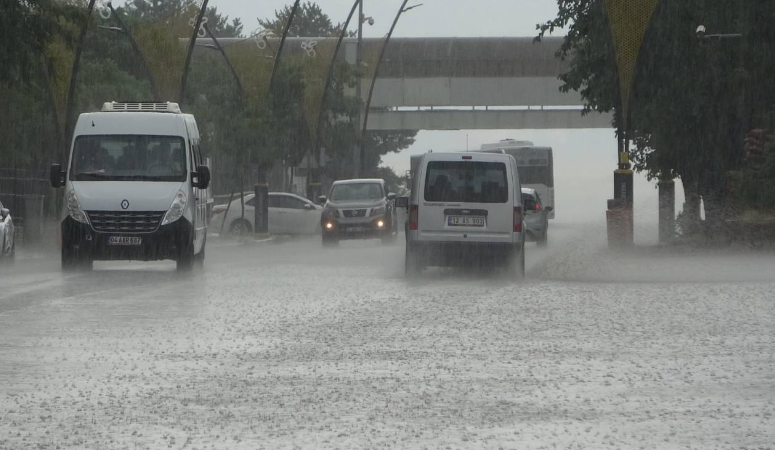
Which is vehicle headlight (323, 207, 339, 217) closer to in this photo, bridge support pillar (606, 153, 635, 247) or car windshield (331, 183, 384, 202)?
car windshield (331, 183, 384, 202)

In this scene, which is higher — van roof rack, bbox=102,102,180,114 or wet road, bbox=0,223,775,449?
van roof rack, bbox=102,102,180,114

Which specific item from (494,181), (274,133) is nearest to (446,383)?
(494,181)

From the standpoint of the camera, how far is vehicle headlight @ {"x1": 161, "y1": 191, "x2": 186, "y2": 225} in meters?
23.7

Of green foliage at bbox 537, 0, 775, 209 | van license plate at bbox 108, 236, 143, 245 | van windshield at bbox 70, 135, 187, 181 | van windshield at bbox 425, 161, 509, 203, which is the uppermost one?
green foliage at bbox 537, 0, 775, 209

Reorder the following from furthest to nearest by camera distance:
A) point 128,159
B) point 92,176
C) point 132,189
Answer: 1. point 128,159
2. point 92,176
3. point 132,189

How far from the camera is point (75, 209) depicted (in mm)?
23625

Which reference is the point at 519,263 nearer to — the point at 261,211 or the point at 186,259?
the point at 186,259

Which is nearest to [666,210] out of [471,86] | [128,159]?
[128,159]

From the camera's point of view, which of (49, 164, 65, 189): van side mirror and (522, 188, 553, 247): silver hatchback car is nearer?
(49, 164, 65, 189): van side mirror

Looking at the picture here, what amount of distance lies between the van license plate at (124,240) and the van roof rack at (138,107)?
8.99 feet

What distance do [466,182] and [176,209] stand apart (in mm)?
4268

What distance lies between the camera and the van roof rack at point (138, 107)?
25531 millimetres

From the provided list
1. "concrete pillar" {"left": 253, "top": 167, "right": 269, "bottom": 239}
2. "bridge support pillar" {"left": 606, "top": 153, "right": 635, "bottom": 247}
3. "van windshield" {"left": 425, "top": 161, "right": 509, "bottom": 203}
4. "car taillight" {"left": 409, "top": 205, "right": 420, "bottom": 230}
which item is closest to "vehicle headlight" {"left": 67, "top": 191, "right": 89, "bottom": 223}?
"car taillight" {"left": 409, "top": 205, "right": 420, "bottom": 230}

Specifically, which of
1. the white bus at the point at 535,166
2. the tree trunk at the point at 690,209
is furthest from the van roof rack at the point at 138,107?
the white bus at the point at 535,166
